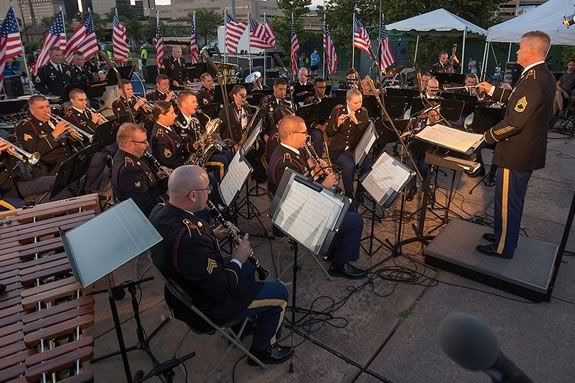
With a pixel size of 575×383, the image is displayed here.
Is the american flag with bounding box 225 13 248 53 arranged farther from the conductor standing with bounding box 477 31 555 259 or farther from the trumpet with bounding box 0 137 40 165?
the conductor standing with bounding box 477 31 555 259

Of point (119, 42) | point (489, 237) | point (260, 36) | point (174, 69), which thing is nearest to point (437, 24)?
point (260, 36)

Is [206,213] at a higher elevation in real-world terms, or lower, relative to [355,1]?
lower

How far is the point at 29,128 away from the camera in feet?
23.0

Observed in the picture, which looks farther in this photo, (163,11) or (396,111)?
(163,11)

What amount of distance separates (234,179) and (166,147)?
6.20ft

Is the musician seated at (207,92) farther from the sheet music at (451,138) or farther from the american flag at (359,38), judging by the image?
the sheet music at (451,138)

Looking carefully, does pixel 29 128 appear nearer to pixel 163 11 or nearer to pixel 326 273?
pixel 326 273

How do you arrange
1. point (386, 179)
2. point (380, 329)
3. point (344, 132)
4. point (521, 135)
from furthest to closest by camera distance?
point (344, 132), point (386, 179), point (521, 135), point (380, 329)

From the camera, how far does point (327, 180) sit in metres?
5.12

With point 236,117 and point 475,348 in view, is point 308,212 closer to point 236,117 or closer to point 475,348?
point 475,348

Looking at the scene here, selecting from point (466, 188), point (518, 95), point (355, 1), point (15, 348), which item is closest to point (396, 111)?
point (466, 188)

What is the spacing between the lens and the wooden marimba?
104 inches

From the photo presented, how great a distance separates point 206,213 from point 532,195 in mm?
6449

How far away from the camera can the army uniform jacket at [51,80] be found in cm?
1119
